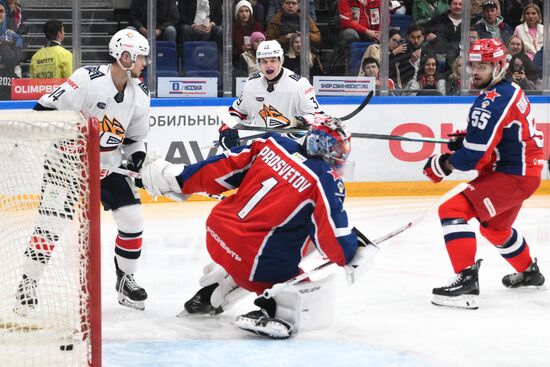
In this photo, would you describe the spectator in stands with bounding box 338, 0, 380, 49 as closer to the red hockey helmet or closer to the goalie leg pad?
the red hockey helmet

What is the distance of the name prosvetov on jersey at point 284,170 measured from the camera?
3793 millimetres

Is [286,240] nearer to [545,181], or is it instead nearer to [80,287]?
[80,287]

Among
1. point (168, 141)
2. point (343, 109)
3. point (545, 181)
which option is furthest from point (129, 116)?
point (545, 181)

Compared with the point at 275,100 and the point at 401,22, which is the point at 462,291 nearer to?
the point at 275,100

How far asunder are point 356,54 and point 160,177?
418 centimetres

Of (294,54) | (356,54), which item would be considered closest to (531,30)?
(356,54)

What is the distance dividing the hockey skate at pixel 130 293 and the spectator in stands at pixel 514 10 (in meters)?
4.69

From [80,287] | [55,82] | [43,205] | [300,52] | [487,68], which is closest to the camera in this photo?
[80,287]

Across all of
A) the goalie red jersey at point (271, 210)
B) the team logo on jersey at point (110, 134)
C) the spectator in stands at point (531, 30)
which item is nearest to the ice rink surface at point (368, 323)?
the goalie red jersey at point (271, 210)

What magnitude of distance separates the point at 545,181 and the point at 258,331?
15.2 ft

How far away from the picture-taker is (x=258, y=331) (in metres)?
3.90

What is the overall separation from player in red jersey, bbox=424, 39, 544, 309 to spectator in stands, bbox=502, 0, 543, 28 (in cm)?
362

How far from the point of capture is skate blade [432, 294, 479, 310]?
4.49 metres

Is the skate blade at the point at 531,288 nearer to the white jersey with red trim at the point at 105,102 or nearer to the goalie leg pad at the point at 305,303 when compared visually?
the goalie leg pad at the point at 305,303
